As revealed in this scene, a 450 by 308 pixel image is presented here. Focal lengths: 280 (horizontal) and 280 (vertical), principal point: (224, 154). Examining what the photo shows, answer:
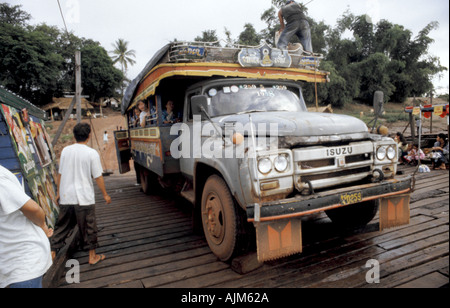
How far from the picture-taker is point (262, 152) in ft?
9.03

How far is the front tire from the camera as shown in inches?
125

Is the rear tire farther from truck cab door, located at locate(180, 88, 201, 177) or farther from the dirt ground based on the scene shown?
the dirt ground

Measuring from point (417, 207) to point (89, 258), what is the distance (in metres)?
5.57

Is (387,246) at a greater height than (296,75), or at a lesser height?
lesser

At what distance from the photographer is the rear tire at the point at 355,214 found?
397 cm

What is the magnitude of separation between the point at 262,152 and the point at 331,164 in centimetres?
87

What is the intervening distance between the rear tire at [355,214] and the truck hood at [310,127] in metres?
1.16

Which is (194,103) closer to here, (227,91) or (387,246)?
(227,91)

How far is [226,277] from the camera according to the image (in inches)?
122

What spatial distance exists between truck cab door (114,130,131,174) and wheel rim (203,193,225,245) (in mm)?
5496

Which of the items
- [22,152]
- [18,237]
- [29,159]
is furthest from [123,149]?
[18,237]

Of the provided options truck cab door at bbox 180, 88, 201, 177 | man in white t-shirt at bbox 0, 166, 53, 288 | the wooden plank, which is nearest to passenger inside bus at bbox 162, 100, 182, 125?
truck cab door at bbox 180, 88, 201, 177

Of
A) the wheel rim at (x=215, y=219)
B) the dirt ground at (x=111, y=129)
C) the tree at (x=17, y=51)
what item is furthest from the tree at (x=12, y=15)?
the dirt ground at (x=111, y=129)
